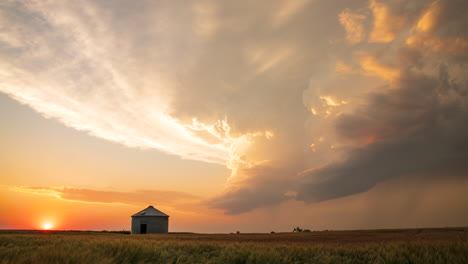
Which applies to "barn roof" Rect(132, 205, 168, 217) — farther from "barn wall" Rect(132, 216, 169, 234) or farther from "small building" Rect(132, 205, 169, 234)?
"barn wall" Rect(132, 216, 169, 234)

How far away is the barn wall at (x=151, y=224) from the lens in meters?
53.0

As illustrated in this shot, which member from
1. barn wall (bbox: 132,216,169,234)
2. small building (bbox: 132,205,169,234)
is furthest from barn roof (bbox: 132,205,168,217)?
barn wall (bbox: 132,216,169,234)

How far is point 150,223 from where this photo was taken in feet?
174

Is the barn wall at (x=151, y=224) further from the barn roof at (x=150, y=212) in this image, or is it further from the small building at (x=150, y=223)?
the barn roof at (x=150, y=212)

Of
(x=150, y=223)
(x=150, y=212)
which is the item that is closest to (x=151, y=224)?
(x=150, y=223)

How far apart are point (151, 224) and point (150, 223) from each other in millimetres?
257

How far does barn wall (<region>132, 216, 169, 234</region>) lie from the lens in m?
53.0

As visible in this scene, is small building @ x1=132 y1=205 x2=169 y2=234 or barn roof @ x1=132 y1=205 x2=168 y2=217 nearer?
small building @ x1=132 y1=205 x2=169 y2=234

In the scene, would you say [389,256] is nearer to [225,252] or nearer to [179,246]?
[225,252]

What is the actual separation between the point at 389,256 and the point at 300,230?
56.8 m

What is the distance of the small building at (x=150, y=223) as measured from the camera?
52.9 metres

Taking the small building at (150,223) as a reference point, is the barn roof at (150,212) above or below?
above

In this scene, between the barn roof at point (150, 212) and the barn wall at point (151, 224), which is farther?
the barn roof at point (150, 212)

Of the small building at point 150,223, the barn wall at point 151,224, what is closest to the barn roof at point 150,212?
the small building at point 150,223
